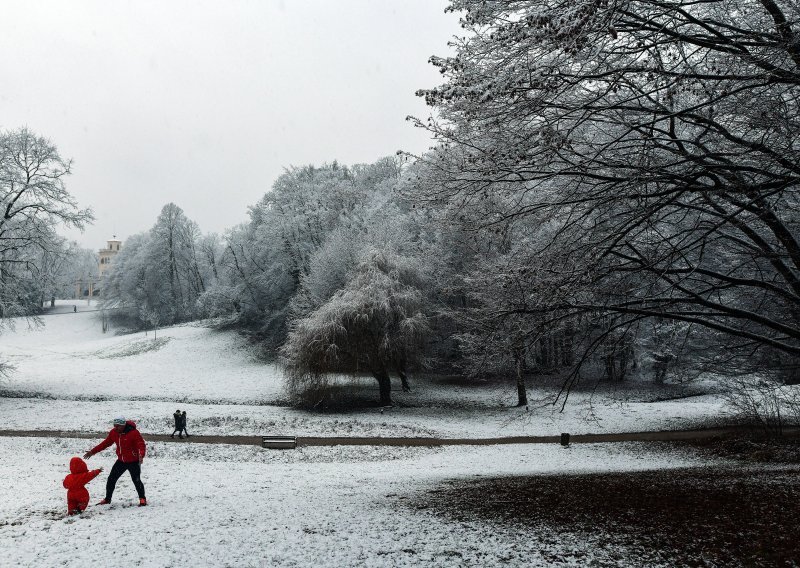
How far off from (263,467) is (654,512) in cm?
1034

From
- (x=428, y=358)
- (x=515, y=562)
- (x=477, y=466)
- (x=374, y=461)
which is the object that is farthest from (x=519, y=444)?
(x=515, y=562)

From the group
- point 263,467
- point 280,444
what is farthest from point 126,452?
point 280,444

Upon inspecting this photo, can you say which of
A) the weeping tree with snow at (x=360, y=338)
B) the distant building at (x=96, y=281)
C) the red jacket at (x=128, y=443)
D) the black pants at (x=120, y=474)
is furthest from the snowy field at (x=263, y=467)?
the distant building at (x=96, y=281)

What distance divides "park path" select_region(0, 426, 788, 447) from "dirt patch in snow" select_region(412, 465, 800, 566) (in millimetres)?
8342

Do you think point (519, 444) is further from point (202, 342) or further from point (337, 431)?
point (202, 342)

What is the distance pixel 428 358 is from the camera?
29.7 meters

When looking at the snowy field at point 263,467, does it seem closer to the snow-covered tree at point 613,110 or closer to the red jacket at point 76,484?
the red jacket at point 76,484

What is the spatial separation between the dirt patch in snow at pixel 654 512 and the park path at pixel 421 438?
8.34 metres

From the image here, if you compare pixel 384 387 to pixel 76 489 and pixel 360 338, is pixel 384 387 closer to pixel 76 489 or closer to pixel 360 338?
pixel 360 338

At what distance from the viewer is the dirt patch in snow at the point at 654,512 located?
594 cm

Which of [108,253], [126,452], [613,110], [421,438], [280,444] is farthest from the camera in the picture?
[108,253]

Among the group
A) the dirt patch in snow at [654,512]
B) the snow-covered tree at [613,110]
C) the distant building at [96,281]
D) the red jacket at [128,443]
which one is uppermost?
the distant building at [96,281]

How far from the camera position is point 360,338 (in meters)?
27.3

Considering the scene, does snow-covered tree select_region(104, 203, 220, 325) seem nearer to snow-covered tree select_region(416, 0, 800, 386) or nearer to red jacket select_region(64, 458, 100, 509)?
red jacket select_region(64, 458, 100, 509)
